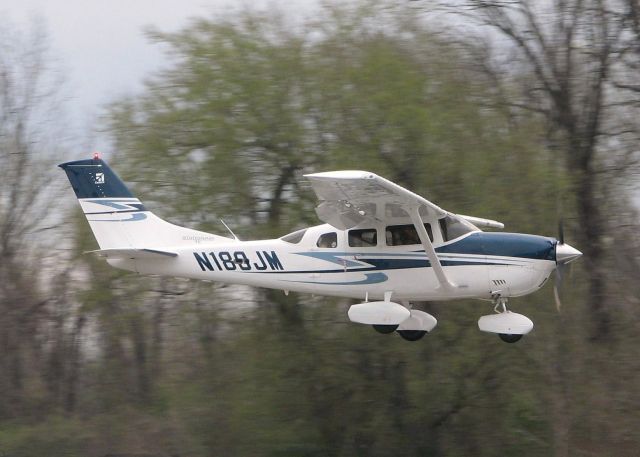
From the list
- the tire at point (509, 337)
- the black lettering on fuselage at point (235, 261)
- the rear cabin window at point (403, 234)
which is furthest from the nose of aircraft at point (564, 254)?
the black lettering on fuselage at point (235, 261)

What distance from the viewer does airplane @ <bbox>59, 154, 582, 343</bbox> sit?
538 inches

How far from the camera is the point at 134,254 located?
47.8 ft

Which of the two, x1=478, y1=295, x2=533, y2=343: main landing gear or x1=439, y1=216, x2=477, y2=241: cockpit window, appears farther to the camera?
x1=439, y1=216, x2=477, y2=241: cockpit window

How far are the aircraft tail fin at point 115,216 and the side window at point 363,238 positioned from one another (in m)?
2.25

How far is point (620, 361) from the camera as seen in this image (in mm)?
19719

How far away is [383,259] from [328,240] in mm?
762

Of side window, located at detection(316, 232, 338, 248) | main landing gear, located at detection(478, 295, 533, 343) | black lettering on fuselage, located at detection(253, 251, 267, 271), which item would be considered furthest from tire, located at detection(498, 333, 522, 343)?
black lettering on fuselage, located at detection(253, 251, 267, 271)

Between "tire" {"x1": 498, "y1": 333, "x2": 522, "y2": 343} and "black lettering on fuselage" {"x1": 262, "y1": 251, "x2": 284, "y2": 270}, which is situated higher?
"black lettering on fuselage" {"x1": 262, "y1": 251, "x2": 284, "y2": 270}

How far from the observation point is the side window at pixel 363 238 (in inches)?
559

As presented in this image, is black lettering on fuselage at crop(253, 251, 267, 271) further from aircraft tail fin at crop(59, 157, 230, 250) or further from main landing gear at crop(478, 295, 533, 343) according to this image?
main landing gear at crop(478, 295, 533, 343)

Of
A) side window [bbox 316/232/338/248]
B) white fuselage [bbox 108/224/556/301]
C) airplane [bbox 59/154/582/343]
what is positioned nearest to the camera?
airplane [bbox 59/154/582/343]

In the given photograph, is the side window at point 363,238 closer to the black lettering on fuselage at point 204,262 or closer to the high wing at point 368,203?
the high wing at point 368,203

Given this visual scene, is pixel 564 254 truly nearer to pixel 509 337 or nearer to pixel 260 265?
pixel 509 337

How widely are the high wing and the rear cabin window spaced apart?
0.13m
